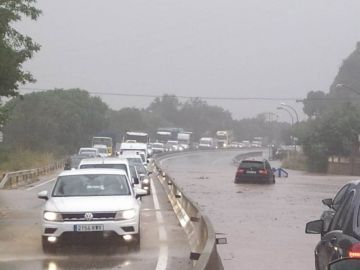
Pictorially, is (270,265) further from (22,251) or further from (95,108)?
(95,108)

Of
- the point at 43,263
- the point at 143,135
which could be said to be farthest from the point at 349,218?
the point at 143,135

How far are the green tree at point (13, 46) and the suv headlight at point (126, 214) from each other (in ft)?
22.5

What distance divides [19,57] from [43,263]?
10132 mm

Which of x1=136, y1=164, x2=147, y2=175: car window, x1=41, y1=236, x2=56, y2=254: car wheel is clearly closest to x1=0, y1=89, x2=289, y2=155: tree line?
x1=136, y1=164, x2=147, y2=175: car window

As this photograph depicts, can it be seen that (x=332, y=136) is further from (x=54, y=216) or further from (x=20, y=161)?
(x=54, y=216)

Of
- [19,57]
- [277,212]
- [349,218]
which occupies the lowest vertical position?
[277,212]

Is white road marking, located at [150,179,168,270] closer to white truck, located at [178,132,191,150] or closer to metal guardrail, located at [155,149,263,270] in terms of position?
metal guardrail, located at [155,149,263,270]

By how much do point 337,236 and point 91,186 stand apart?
27.0 feet

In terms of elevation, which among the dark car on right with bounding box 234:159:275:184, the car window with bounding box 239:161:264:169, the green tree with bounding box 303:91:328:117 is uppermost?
the green tree with bounding box 303:91:328:117

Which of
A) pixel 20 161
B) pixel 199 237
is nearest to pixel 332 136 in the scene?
pixel 20 161

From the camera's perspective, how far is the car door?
6.16 m

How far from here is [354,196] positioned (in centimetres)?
657

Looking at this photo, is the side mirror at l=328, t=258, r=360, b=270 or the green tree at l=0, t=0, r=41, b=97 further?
the green tree at l=0, t=0, r=41, b=97

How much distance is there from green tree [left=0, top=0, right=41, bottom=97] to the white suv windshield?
5.08 meters
